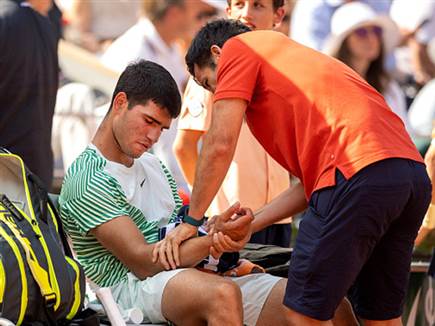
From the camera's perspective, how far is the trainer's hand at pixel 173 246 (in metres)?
4.37

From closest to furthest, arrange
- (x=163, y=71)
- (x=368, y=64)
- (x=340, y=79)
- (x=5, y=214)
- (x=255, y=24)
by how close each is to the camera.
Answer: (x=5, y=214) < (x=340, y=79) < (x=163, y=71) < (x=255, y=24) < (x=368, y=64)

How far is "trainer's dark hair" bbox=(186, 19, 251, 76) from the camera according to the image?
458cm

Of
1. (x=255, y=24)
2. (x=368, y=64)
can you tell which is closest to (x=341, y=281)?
(x=255, y=24)

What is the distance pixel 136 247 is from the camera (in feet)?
14.5

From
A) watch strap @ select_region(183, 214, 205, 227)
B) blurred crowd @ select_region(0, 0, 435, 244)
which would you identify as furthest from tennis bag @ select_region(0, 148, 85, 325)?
blurred crowd @ select_region(0, 0, 435, 244)

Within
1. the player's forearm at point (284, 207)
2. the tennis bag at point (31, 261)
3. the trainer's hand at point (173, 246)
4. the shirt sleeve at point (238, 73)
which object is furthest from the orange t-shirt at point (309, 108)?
the tennis bag at point (31, 261)

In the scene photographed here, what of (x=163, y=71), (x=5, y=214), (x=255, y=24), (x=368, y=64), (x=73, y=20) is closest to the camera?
(x=5, y=214)

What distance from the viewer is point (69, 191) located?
456 cm

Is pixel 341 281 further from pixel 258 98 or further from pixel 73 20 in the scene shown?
pixel 73 20

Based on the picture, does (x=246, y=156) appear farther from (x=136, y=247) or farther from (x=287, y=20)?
(x=287, y=20)

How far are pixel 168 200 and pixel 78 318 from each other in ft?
2.96

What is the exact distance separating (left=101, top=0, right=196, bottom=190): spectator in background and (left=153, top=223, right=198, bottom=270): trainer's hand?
152 inches

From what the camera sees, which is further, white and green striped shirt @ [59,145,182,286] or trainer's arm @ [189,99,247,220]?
white and green striped shirt @ [59,145,182,286]

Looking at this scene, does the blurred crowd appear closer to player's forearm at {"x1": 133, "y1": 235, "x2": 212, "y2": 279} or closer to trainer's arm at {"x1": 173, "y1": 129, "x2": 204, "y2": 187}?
trainer's arm at {"x1": 173, "y1": 129, "x2": 204, "y2": 187}
